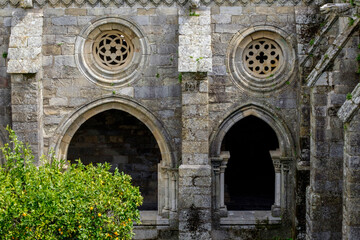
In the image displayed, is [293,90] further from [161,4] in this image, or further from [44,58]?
[44,58]

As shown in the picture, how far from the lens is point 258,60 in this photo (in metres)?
13.5

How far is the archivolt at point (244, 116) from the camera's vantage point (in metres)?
13.3

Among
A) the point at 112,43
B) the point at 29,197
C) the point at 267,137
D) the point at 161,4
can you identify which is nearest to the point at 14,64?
the point at 112,43

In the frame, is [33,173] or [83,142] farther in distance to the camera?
[83,142]

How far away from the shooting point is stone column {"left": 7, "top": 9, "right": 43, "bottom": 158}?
12.6 m

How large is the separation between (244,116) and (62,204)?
18.7 feet

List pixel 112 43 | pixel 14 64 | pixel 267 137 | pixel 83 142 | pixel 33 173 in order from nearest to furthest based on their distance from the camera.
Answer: pixel 33 173
pixel 14 64
pixel 112 43
pixel 83 142
pixel 267 137

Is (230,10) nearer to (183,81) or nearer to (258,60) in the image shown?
(258,60)

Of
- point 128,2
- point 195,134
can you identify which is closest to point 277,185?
point 195,134

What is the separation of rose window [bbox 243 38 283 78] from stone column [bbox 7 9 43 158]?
4.72 m

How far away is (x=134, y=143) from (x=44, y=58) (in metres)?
5.08

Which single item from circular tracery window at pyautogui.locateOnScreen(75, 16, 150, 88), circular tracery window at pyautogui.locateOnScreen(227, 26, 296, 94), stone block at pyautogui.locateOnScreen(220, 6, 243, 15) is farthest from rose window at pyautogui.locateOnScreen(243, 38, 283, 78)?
circular tracery window at pyautogui.locateOnScreen(75, 16, 150, 88)

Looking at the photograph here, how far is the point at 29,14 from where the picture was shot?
42.4 ft

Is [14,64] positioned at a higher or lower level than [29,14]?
lower
